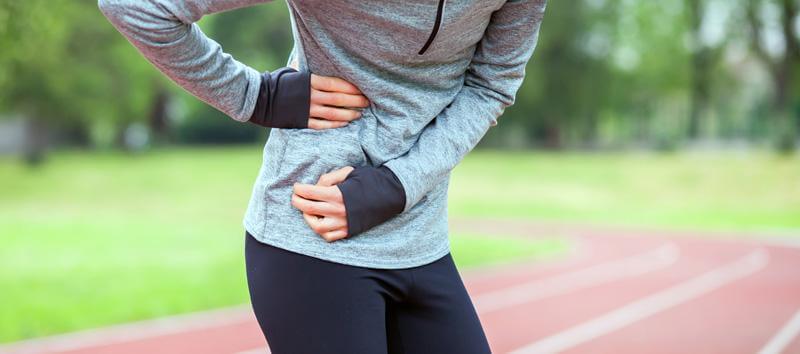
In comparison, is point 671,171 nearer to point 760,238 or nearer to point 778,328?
point 760,238

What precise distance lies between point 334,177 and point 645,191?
21.5 metres

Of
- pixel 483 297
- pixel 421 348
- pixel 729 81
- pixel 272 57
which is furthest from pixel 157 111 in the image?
pixel 421 348

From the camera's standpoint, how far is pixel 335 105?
4.48 ft

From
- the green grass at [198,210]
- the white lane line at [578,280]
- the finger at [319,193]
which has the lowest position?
the green grass at [198,210]

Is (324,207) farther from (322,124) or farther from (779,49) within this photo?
(779,49)

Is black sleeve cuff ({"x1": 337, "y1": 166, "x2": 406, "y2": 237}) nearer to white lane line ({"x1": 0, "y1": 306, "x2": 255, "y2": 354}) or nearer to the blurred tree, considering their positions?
white lane line ({"x1": 0, "y1": 306, "x2": 255, "y2": 354})

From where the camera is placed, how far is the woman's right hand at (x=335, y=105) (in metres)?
1.36

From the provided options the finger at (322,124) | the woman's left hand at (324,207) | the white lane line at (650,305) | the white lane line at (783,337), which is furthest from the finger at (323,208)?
the white lane line at (783,337)

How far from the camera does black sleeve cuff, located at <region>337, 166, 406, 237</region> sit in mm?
1312

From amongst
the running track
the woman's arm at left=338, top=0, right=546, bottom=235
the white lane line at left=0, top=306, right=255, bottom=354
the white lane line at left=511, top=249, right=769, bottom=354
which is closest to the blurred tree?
the running track

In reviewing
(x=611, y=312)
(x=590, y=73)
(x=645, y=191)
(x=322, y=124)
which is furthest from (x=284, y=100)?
(x=590, y=73)

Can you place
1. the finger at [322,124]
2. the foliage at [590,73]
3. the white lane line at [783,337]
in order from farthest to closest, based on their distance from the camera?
the foliage at [590,73] → the white lane line at [783,337] → the finger at [322,124]

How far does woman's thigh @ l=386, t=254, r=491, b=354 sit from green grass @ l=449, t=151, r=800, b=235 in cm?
1444

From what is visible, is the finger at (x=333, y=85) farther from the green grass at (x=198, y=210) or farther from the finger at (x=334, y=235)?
the green grass at (x=198, y=210)
